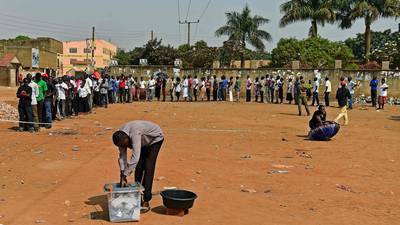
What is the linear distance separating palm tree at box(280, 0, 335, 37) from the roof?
26.5 metres

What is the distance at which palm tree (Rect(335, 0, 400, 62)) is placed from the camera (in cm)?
4106

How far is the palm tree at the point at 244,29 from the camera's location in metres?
47.6

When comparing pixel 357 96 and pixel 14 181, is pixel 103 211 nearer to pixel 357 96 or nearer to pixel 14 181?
pixel 14 181

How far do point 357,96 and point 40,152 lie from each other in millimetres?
23530

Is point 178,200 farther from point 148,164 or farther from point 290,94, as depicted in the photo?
point 290,94

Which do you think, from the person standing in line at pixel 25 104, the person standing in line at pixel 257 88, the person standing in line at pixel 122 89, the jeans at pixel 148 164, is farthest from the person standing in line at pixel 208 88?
the jeans at pixel 148 164

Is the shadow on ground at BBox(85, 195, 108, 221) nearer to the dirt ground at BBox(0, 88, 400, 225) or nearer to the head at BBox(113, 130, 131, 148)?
the dirt ground at BBox(0, 88, 400, 225)

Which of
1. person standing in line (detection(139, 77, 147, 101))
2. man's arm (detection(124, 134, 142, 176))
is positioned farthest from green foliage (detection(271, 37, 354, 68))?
man's arm (detection(124, 134, 142, 176))

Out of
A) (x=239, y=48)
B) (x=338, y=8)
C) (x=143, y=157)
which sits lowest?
(x=143, y=157)

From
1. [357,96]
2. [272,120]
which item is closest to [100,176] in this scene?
[272,120]

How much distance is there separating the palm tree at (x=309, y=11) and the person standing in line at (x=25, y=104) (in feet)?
107

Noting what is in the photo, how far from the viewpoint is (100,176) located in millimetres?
8617

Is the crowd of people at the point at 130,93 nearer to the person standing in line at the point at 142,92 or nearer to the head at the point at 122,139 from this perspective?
the person standing in line at the point at 142,92

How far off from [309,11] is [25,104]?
1305 inches
